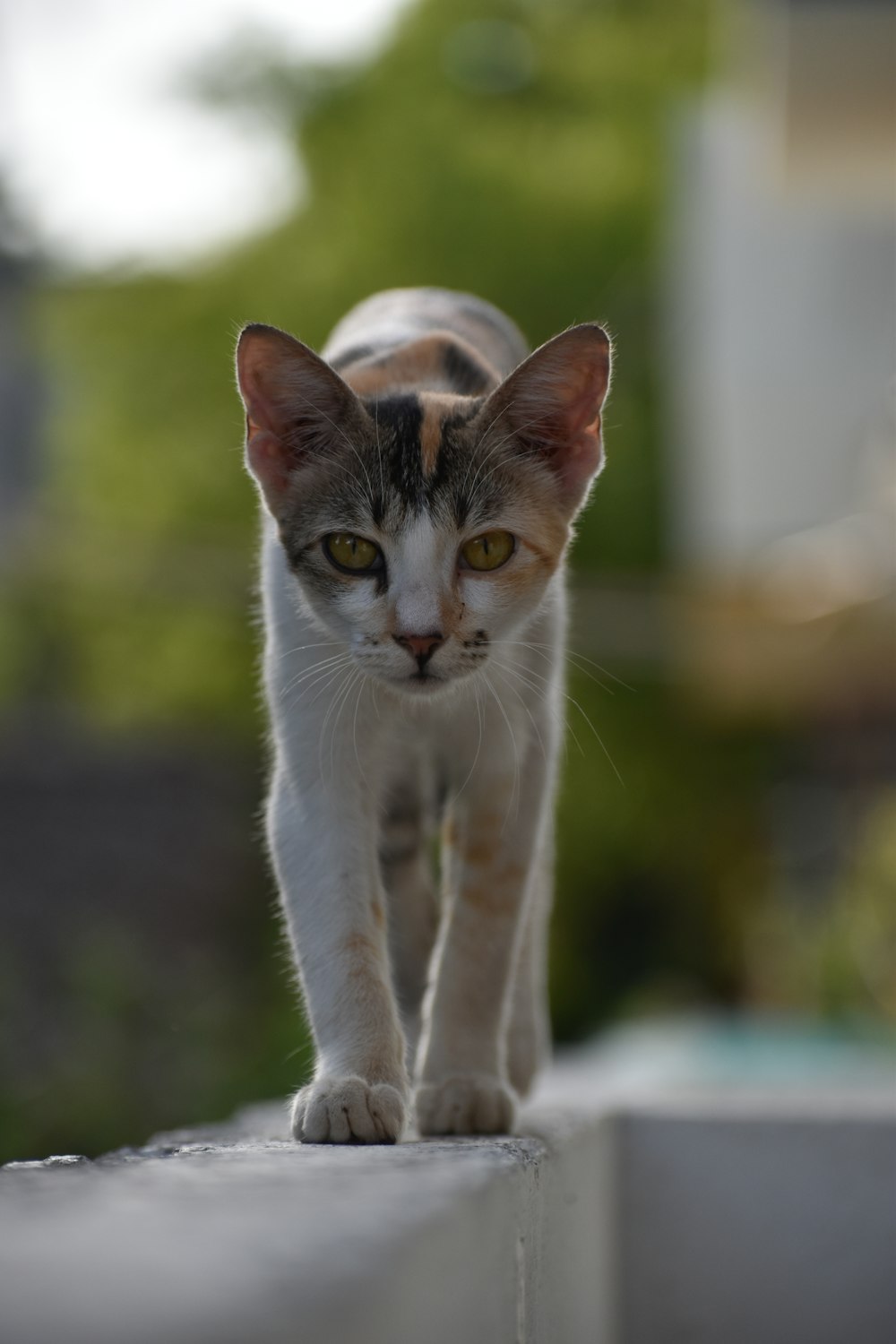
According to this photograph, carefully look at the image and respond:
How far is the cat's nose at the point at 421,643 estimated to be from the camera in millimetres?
1624

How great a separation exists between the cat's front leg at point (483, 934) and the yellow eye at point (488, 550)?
0.79ft

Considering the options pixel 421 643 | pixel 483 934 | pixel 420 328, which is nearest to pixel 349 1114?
pixel 483 934

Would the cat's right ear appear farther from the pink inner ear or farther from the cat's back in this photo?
the cat's back

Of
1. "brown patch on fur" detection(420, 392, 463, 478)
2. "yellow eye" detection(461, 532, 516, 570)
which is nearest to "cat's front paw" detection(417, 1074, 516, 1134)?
"yellow eye" detection(461, 532, 516, 570)

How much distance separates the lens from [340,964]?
163 cm

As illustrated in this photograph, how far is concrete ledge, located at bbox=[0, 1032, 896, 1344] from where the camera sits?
0.74 metres

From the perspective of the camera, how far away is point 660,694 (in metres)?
11.7

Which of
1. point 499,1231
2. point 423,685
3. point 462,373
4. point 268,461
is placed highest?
point 462,373

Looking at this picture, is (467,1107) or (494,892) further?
(494,892)

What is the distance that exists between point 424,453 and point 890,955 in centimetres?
542

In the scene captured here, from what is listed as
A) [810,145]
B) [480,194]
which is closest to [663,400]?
[480,194]

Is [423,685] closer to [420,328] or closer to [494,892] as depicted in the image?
[494,892]

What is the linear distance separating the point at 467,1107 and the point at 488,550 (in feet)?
1.89

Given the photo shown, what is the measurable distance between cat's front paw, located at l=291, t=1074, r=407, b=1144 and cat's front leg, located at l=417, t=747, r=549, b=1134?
0.64 feet
